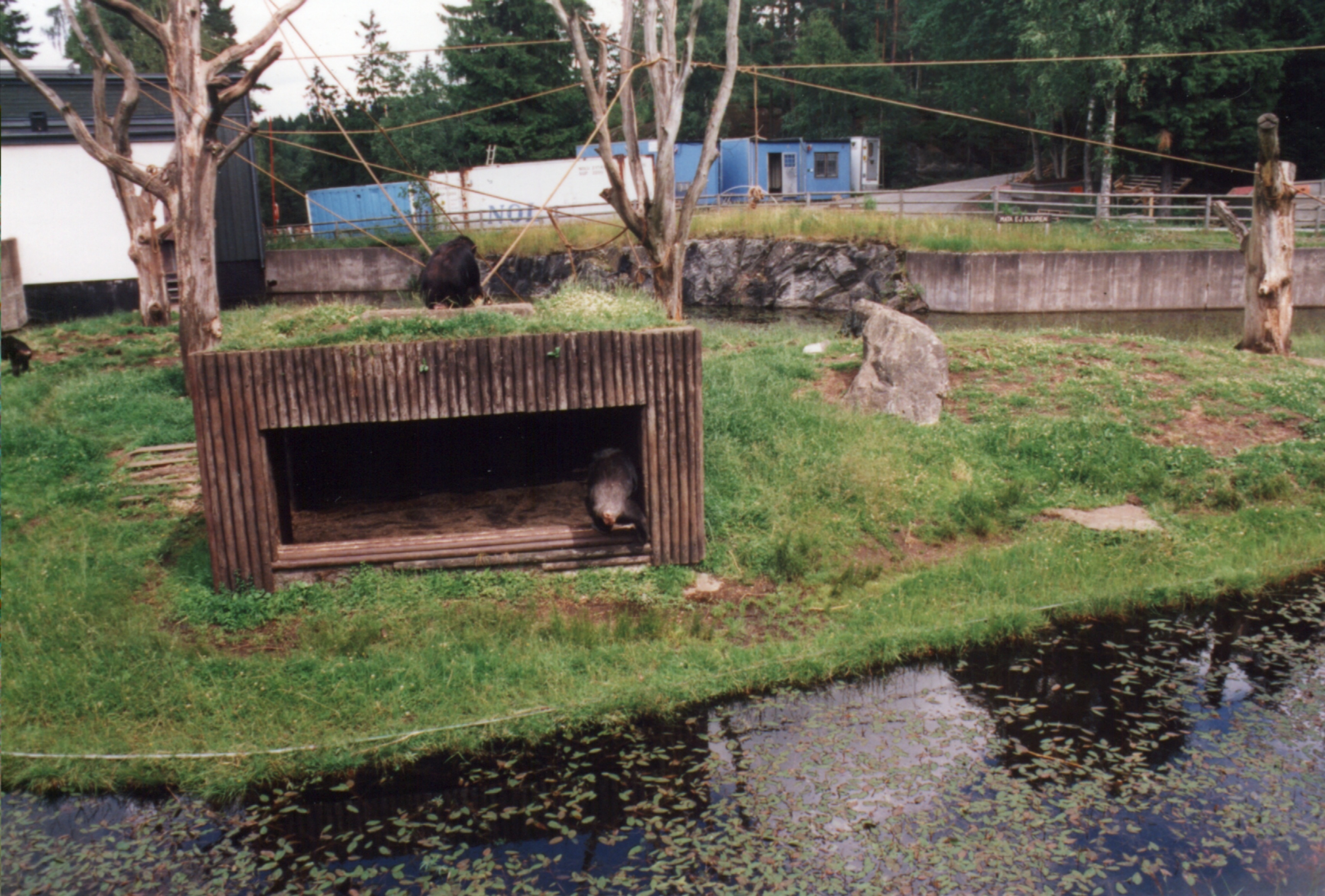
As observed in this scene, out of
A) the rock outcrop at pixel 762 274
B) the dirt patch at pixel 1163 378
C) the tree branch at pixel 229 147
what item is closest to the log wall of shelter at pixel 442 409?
the tree branch at pixel 229 147

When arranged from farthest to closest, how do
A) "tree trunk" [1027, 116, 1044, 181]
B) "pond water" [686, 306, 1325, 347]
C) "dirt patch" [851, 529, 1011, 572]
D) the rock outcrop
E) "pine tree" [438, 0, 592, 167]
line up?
1. "pine tree" [438, 0, 592, 167]
2. "tree trunk" [1027, 116, 1044, 181]
3. the rock outcrop
4. "pond water" [686, 306, 1325, 347]
5. "dirt patch" [851, 529, 1011, 572]

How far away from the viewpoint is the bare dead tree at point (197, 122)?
33.6 ft

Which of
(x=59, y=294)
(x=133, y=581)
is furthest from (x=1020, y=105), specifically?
(x=133, y=581)

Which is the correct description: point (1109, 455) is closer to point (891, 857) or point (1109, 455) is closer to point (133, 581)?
point (891, 857)

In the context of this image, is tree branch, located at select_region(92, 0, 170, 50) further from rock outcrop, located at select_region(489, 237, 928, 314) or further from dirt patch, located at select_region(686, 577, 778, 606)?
rock outcrop, located at select_region(489, 237, 928, 314)

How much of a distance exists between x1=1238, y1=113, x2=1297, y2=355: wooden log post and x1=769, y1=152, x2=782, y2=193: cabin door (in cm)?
2660

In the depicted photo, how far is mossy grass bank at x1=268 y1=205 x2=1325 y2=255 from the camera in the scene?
2458cm

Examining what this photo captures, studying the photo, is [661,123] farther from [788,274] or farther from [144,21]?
[788,274]

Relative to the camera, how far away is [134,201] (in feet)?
58.1

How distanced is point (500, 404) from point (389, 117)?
47.9 metres

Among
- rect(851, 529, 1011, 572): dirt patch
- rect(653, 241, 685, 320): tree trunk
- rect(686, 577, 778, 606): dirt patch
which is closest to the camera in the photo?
rect(686, 577, 778, 606): dirt patch

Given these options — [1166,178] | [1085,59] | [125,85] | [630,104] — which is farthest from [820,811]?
[1166,178]

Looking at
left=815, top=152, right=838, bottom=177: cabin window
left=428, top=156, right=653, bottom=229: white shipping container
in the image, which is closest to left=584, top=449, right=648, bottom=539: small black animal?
left=428, top=156, right=653, bottom=229: white shipping container

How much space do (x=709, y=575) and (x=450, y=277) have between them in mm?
4770
